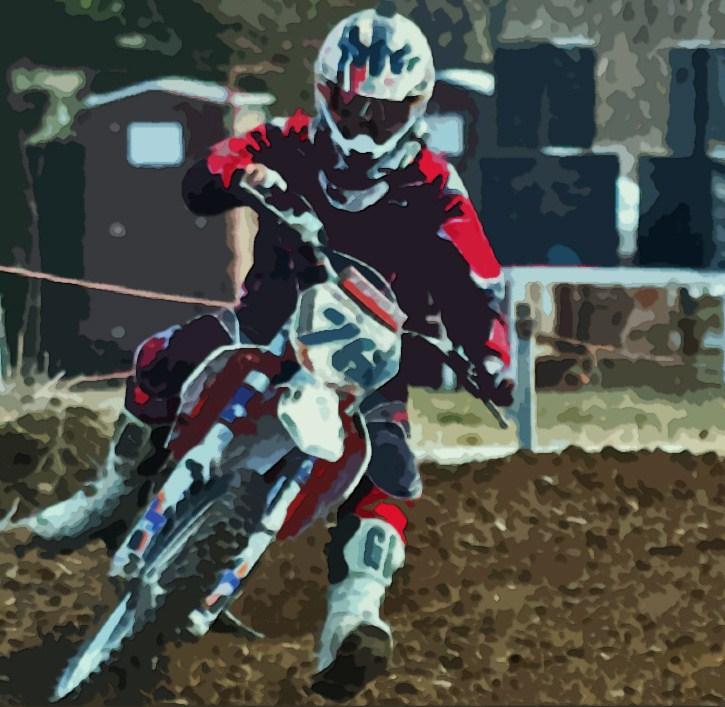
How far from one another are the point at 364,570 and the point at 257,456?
0.50ft

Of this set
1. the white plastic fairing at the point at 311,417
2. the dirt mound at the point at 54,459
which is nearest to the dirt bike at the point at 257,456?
the white plastic fairing at the point at 311,417

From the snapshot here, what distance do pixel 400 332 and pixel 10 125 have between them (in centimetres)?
44

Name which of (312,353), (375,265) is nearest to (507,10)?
(375,265)

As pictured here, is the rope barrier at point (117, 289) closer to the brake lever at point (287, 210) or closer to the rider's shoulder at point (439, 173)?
the brake lever at point (287, 210)

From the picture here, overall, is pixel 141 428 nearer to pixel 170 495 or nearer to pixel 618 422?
pixel 170 495

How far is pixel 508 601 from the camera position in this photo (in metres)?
0.95

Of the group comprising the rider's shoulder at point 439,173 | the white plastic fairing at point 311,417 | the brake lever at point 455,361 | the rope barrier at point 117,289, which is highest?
the rider's shoulder at point 439,173

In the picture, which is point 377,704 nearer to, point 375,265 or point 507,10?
point 375,265

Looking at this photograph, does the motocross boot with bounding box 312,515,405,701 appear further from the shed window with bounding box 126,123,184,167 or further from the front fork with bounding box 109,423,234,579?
the shed window with bounding box 126,123,184,167

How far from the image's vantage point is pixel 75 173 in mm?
958

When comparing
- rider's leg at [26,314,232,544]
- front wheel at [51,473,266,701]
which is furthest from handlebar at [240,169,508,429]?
front wheel at [51,473,266,701]

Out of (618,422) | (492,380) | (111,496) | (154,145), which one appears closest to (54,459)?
(111,496)

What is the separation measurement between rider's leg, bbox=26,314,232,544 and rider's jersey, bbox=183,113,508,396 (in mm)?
55

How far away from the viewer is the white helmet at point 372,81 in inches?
35.5
